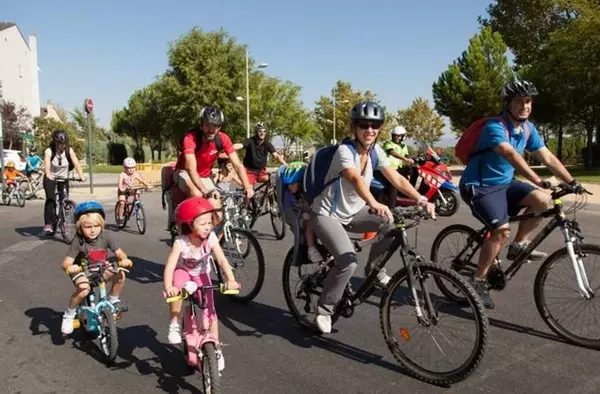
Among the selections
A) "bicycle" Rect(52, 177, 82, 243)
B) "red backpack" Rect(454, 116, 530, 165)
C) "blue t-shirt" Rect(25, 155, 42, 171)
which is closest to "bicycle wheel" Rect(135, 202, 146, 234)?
"bicycle" Rect(52, 177, 82, 243)

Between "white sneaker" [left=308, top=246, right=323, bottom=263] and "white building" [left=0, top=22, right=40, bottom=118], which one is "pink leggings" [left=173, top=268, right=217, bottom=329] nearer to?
"white sneaker" [left=308, top=246, right=323, bottom=263]

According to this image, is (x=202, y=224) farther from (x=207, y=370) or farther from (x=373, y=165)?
(x=373, y=165)

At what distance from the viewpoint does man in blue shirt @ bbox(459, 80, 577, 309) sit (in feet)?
14.3

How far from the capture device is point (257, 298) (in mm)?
5484

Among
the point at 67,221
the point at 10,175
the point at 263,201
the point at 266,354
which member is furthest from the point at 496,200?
the point at 10,175

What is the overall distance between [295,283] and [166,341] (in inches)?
44.7

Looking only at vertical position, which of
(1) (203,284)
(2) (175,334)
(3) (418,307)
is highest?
(1) (203,284)

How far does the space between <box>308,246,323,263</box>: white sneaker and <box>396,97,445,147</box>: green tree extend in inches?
2221

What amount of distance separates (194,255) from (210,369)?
29.9 inches

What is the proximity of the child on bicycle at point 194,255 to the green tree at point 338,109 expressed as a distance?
177 feet

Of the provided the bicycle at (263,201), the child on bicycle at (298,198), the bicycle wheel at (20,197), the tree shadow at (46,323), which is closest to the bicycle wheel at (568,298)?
the child on bicycle at (298,198)

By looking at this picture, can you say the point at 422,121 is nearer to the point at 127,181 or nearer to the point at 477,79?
the point at 477,79

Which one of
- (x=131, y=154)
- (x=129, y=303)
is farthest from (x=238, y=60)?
(x=129, y=303)

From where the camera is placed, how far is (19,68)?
49.7 meters
